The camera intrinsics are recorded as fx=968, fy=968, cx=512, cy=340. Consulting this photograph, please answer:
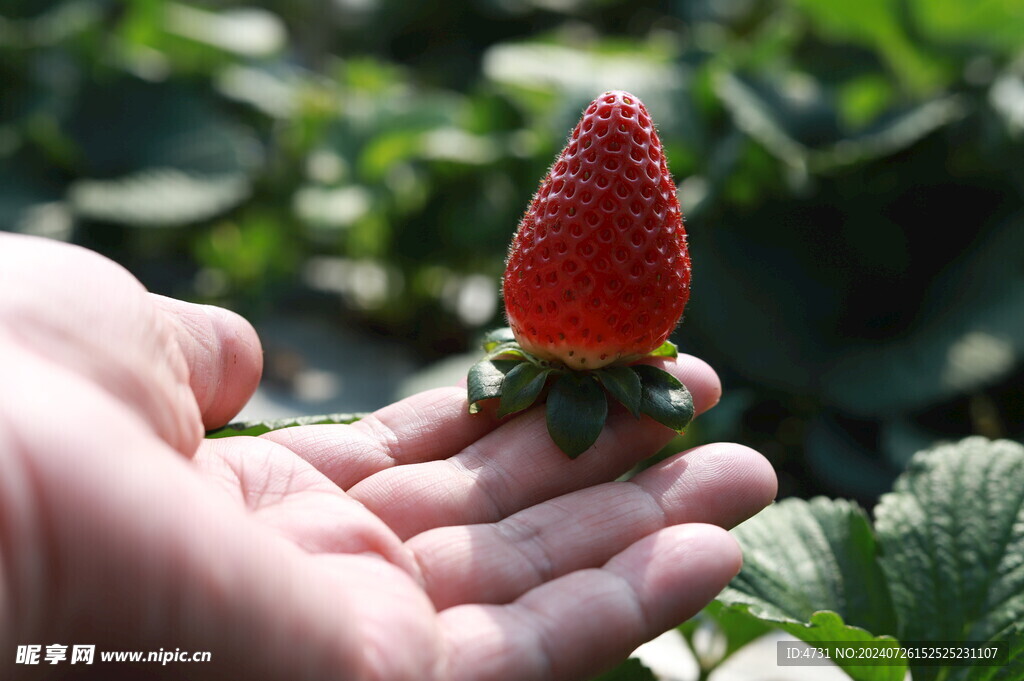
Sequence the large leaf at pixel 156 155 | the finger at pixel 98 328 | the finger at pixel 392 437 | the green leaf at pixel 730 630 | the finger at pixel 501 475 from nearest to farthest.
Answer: the finger at pixel 98 328 < the finger at pixel 501 475 < the finger at pixel 392 437 < the green leaf at pixel 730 630 < the large leaf at pixel 156 155

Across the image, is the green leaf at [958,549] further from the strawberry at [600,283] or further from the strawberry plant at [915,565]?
the strawberry at [600,283]

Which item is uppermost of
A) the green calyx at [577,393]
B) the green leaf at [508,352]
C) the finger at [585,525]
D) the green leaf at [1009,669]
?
the green leaf at [508,352]

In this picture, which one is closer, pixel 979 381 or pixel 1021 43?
pixel 979 381

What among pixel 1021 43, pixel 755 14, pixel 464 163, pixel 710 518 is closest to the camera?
pixel 710 518

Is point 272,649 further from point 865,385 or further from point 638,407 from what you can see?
point 865,385

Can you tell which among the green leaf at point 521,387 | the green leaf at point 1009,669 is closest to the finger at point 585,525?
the green leaf at point 521,387

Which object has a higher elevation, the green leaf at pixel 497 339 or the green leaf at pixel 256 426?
the green leaf at pixel 497 339

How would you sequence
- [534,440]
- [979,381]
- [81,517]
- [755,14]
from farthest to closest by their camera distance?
[755,14], [979,381], [534,440], [81,517]

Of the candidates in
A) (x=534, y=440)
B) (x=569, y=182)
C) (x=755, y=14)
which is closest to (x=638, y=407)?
(x=534, y=440)
